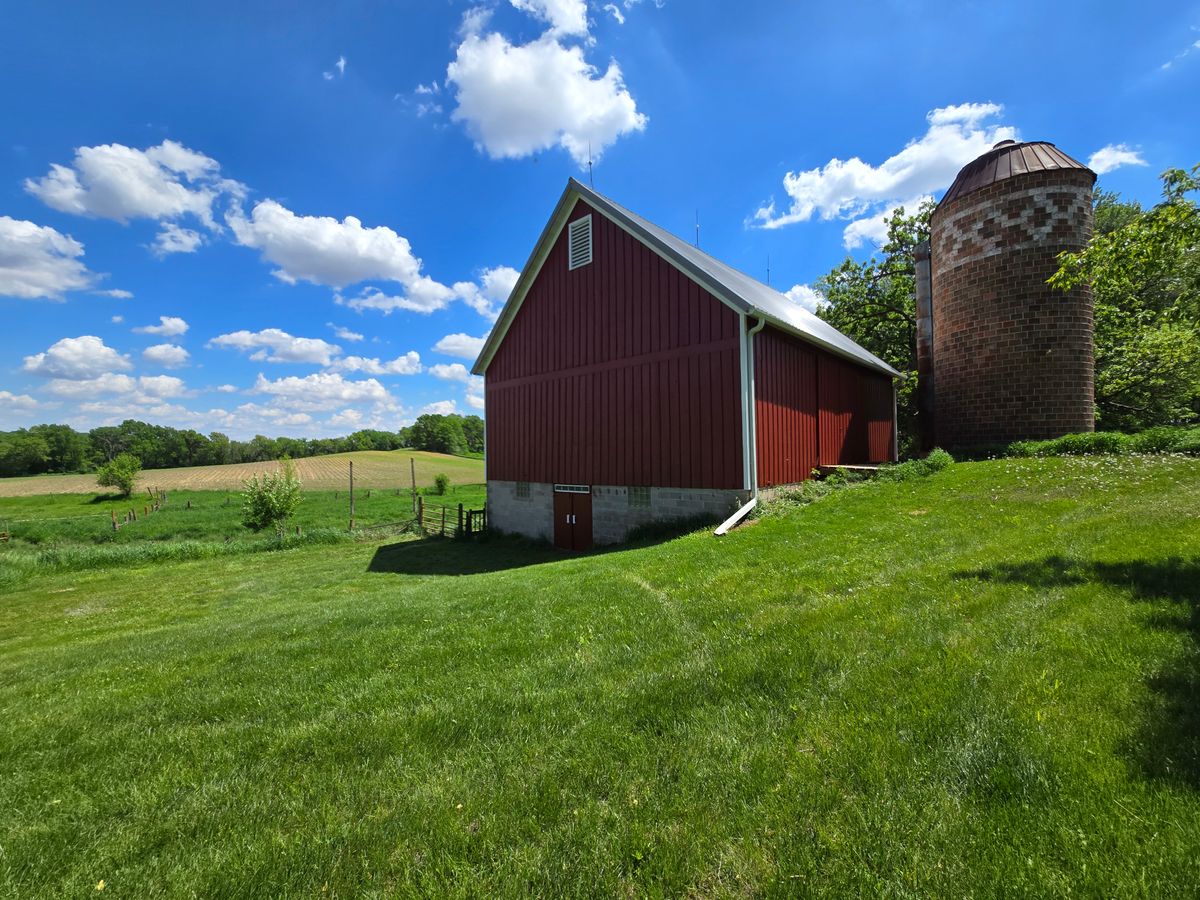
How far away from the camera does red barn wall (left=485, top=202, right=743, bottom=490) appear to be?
12.0m

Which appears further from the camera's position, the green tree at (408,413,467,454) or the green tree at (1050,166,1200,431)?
the green tree at (408,413,467,454)

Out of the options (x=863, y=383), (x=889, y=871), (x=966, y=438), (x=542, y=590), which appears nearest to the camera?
(x=889, y=871)

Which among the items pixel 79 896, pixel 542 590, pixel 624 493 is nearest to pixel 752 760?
pixel 79 896

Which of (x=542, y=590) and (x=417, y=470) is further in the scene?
(x=417, y=470)

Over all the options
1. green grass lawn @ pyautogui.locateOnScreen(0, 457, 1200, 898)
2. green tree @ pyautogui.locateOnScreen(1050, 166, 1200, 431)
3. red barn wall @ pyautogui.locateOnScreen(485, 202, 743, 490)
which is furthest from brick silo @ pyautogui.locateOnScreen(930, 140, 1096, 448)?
green grass lawn @ pyautogui.locateOnScreen(0, 457, 1200, 898)

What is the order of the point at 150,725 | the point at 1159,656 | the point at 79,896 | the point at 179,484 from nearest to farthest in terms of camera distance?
the point at 79,896, the point at 1159,656, the point at 150,725, the point at 179,484

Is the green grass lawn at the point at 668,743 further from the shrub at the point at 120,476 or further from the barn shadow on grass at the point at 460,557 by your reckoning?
the shrub at the point at 120,476

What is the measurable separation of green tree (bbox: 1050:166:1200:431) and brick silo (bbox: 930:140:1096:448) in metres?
1.32

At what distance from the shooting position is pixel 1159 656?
125 inches

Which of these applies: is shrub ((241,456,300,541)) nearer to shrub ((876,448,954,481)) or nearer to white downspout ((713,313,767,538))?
white downspout ((713,313,767,538))

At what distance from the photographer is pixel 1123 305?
72.1ft

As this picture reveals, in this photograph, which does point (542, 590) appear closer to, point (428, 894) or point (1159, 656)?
point (428, 894)

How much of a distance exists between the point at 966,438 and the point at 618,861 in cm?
1784

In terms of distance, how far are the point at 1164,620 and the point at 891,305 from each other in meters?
25.5
